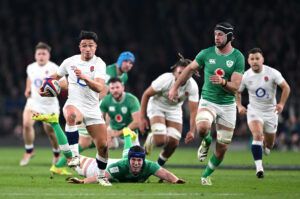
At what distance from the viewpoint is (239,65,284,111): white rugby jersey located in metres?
17.5

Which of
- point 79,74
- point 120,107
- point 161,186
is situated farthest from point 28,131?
point 79,74

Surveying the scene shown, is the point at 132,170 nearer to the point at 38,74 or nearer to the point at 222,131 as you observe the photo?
the point at 222,131

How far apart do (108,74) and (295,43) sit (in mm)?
14255

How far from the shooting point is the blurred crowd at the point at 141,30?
32.0 metres

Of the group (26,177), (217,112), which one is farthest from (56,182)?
(217,112)

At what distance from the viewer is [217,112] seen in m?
14.4

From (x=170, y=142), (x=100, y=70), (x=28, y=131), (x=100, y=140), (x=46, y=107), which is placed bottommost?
(x=170, y=142)

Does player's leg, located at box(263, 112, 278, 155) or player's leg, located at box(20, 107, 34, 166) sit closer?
player's leg, located at box(263, 112, 278, 155)

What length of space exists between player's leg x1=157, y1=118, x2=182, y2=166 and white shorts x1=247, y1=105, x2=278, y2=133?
1.55 m

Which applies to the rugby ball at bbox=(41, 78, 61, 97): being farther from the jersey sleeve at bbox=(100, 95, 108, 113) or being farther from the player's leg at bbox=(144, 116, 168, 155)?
the player's leg at bbox=(144, 116, 168, 155)

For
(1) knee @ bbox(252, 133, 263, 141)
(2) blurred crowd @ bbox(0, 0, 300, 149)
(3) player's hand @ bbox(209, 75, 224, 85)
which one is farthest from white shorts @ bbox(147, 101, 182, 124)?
(2) blurred crowd @ bbox(0, 0, 300, 149)

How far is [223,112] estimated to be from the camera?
14.4 metres

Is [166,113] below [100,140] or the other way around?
the other way around

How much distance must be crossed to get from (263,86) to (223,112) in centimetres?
330
